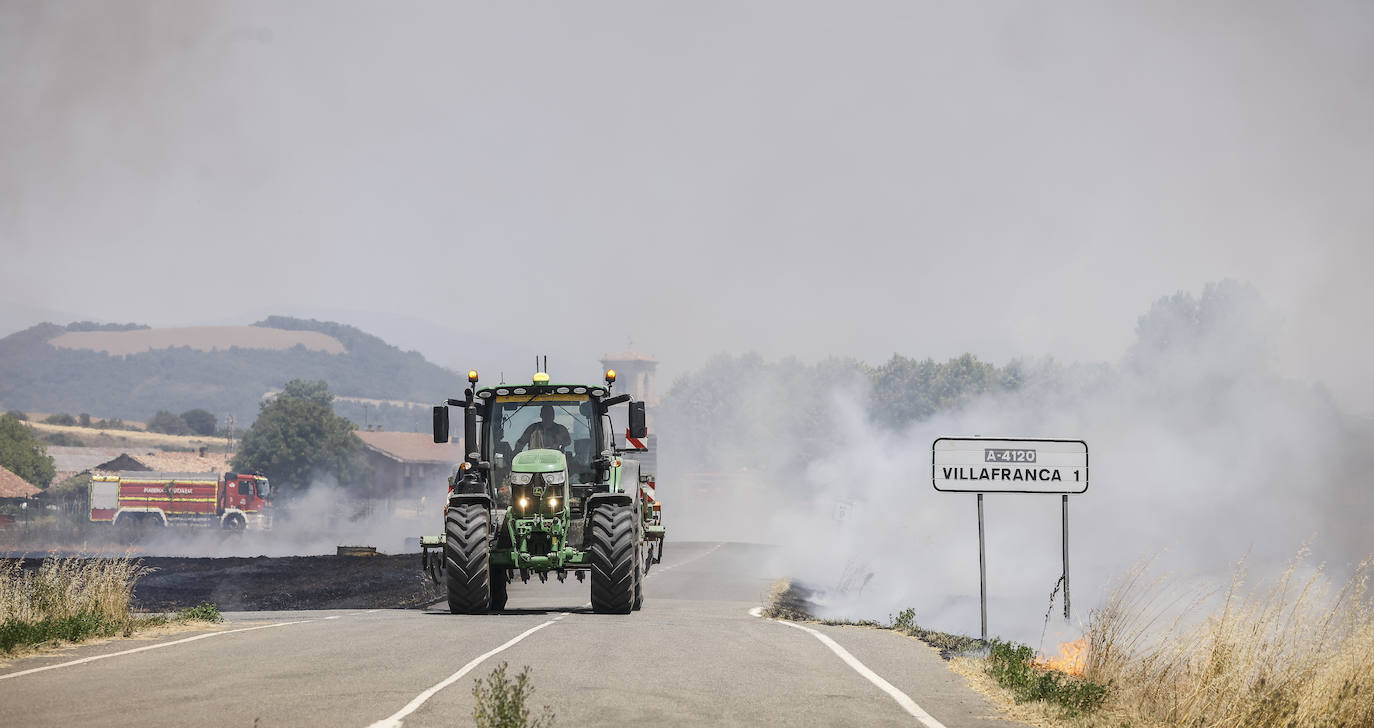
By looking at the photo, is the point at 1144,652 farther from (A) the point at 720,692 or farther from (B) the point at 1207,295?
(B) the point at 1207,295

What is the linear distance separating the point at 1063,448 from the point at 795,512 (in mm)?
115991

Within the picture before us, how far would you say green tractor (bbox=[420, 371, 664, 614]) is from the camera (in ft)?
68.5

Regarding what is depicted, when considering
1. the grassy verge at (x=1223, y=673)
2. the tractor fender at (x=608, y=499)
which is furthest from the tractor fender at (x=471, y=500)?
the grassy verge at (x=1223, y=673)

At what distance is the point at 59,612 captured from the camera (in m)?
17.9

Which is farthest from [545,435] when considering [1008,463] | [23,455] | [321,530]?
[23,455]

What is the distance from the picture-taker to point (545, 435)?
74.4 ft

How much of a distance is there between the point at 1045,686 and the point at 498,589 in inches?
482

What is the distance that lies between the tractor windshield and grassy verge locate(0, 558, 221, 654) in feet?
18.9

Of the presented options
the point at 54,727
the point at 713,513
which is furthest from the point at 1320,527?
the point at 713,513

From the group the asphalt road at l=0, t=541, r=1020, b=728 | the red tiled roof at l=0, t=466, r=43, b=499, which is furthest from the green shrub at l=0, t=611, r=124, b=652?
the red tiled roof at l=0, t=466, r=43, b=499

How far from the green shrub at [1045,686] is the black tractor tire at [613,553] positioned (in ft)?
→ 23.9

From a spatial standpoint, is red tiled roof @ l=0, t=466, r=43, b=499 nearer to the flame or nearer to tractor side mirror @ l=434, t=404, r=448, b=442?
tractor side mirror @ l=434, t=404, r=448, b=442

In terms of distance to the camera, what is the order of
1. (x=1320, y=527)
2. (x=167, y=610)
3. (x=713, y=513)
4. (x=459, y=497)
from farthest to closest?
1. (x=713, y=513)
2. (x=1320, y=527)
3. (x=167, y=610)
4. (x=459, y=497)

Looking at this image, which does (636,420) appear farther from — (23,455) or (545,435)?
(23,455)
